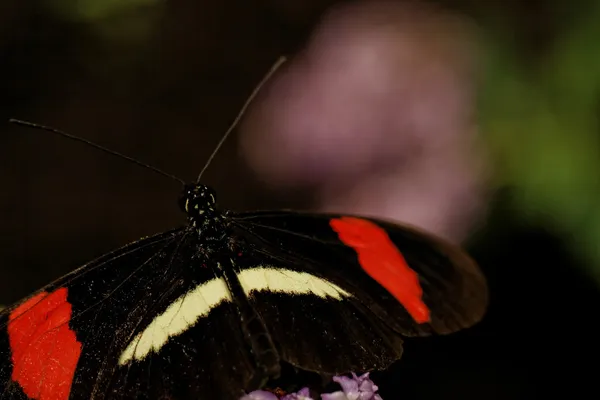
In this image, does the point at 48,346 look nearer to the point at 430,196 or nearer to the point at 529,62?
the point at 430,196

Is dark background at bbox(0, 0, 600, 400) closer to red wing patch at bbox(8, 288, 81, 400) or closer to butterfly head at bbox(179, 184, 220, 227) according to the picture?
butterfly head at bbox(179, 184, 220, 227)

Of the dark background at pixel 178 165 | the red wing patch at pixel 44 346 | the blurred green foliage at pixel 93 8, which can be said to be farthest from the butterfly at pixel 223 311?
the blurred green foliage at pixel 93 8

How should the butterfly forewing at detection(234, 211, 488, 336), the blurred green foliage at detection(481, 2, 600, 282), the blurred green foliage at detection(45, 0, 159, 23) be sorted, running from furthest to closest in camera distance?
1. the blurred green foliage at detection(45, 0, 159, 23)
2. the blurred green foliage at detection(481, 2, 600, 282)
3. the butterfly forewing at detection(234, 211, 488, 336)

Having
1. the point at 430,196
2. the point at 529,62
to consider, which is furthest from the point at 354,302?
the point at 529,62

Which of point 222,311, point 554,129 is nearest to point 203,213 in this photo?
point 222,311

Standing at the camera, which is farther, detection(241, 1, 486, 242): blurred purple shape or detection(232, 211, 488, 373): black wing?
detection(241, 1, 486, 242): blurred purple shape

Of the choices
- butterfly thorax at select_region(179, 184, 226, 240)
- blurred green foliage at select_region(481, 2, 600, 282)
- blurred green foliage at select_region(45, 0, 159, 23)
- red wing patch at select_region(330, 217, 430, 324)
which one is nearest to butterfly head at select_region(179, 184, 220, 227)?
butterfly thorax at select_region(179, 184, 226, 240)
